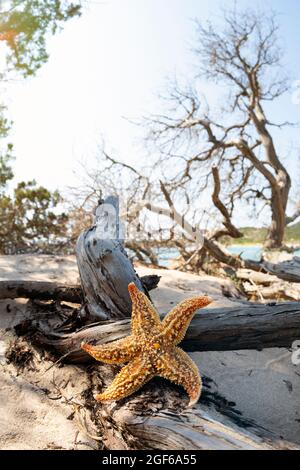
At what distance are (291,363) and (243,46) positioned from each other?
13351 millimetres

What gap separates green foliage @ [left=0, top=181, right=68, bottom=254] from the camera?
11.7 meters

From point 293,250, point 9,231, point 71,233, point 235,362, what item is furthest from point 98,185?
point 235,362

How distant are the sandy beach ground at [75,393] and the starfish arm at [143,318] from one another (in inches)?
28.6

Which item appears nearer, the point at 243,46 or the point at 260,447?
the point at 260,447

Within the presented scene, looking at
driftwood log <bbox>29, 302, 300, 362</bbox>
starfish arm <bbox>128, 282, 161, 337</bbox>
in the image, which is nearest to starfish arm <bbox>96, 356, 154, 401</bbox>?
starfish arm <bbox>128, 282, 161, 337</bbox>

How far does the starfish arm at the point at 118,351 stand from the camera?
270 centimetres

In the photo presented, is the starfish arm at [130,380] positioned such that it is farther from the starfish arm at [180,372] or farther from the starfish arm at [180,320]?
the starfish arm at [180,320]

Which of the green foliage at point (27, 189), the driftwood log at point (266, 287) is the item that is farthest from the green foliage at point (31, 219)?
the driftwood log at point (266, 287)

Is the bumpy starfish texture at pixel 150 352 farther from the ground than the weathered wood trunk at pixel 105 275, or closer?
closer

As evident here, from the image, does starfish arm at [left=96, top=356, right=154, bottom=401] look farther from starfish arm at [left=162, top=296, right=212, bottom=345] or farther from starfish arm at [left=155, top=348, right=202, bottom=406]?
starfish arm at [left=162, top=296, right=212, bottom=345]

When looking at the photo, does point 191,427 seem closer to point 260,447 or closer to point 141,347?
point 260,447

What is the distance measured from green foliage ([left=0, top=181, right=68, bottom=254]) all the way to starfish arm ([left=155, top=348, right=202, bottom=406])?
9.52m

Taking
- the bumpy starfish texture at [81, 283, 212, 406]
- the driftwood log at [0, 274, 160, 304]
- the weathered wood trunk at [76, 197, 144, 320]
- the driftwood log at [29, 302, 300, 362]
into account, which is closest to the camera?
the bumpy starfish texture at [81, 283, 212, 406]

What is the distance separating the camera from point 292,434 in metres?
2.58
